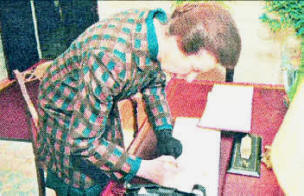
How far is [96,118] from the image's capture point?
43.3 inches

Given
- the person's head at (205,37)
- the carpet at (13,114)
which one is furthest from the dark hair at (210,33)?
the carpet at (13,114)

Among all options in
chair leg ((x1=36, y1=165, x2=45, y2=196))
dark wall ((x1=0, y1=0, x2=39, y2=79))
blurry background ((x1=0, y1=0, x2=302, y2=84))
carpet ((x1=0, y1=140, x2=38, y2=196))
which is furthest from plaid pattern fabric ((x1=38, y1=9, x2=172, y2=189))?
dark wall ((x1=0, y1=0, x2=39, y2=79))

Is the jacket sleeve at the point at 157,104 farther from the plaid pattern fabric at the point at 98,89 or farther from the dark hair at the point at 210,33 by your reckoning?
the dark hair at the point at 210,33

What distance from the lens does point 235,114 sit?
1552mm

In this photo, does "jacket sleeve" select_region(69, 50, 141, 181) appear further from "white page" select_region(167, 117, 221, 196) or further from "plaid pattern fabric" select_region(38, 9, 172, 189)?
"white page" select_region(167, 117, 221, 196)

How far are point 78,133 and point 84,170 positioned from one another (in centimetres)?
33

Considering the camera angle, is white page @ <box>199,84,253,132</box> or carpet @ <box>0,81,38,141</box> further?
carpet @ <box>0,81,38,141</box>

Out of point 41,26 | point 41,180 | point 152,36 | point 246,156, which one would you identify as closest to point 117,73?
point 152,36

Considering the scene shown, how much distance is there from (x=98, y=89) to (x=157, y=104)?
1.58 feet

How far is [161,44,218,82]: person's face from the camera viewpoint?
1.12m

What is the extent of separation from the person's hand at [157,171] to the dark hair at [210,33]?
→ 1.23ft

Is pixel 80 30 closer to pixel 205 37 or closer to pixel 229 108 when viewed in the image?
pixel 229 108

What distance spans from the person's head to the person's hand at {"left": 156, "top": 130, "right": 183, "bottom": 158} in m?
0.33

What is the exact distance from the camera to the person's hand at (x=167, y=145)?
133 centimetres
